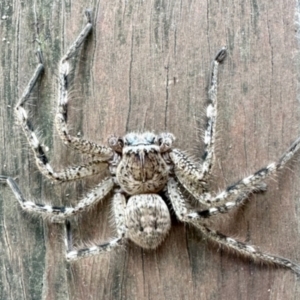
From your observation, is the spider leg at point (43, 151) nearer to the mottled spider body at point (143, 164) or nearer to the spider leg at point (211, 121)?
the mottled spider body at point (143, 164)

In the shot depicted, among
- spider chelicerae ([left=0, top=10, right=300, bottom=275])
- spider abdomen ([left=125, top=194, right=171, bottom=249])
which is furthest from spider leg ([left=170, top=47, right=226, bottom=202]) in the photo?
spider abdomen ([left=125, top=194, right=171, bottom=249])

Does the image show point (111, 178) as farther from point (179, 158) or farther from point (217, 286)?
point (217, 286)

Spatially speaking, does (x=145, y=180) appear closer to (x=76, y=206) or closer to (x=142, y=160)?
(x=142, y=160)

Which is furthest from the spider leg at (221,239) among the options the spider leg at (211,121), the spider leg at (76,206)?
the spider leg at (76,206)

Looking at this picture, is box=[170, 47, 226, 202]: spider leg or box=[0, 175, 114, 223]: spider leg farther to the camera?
box=[0, 175, 114, 223]: spider leg

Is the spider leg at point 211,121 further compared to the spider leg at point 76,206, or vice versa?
the spider leg at point 76,206

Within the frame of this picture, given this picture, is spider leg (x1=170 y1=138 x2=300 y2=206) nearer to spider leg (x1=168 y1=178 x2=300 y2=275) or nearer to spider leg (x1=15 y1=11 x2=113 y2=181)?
spider leg (x1=168 y1=178 x2=300 y2=275)

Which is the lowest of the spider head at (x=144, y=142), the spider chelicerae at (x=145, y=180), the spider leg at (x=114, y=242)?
the spider leg at (x=114, y=242)
